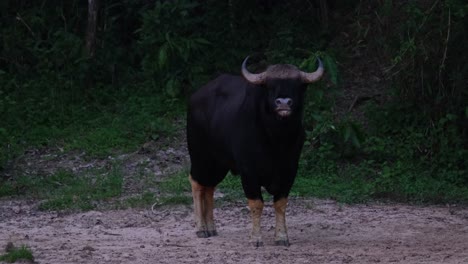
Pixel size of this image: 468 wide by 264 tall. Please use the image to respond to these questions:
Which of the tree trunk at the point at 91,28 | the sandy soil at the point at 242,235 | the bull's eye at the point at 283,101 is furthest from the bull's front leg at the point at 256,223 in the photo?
the tree trunk at the point at 91,28

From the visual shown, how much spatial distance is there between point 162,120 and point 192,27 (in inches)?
70.9

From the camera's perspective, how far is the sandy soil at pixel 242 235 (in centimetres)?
978

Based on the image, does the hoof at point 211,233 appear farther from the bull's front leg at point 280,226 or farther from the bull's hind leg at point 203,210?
the bull's front leg at point 280,226

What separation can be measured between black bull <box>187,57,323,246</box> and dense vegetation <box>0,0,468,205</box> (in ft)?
7.28

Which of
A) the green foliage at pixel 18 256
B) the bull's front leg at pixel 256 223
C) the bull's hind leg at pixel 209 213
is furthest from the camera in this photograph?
the bull's hind leg at pixel 209 213

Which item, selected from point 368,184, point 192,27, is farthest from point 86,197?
point 192,27

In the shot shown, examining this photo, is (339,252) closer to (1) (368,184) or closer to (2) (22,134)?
(1) (368,184)

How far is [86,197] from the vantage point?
12914 mm

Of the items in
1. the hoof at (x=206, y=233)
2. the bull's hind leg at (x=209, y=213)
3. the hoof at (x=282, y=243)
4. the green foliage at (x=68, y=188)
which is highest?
the green foliage at (x=68, y=188)

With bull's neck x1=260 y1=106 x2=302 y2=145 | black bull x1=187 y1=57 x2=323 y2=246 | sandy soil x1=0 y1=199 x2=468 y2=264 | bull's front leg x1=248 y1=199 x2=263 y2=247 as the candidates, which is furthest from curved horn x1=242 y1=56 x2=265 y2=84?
sandy soil x1=0 y1=199 x2=468 y2=264

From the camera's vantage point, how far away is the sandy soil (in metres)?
9.78

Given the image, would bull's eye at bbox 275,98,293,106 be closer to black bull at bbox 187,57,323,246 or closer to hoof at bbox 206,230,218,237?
black bull at bbox 187,57,323,246

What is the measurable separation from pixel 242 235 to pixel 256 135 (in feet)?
3.95

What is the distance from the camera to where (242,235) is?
11039 mm
